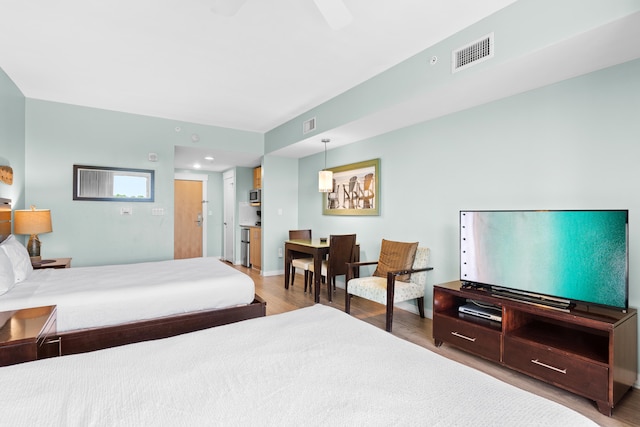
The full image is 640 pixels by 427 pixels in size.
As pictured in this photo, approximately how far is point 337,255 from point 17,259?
3129 millimetres

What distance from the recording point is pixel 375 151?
14.3ft

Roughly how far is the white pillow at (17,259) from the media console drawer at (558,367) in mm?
3776

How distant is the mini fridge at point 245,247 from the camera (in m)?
6.64

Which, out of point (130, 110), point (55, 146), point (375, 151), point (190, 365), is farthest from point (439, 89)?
point (55, 146)

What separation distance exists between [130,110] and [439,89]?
13.1ft

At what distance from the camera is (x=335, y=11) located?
180 cm

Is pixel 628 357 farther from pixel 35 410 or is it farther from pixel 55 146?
pixel 55 146

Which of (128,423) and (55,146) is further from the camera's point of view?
(55,146)

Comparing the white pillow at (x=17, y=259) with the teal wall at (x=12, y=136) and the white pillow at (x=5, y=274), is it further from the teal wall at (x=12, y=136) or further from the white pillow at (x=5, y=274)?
the teal wall at (x=12, y=136)

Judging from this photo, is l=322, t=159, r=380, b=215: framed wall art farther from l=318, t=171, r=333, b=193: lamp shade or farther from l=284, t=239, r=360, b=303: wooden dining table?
l=284, t=239, r=360, b=303: wooden dining table

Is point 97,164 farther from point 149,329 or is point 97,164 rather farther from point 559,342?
point 559,342

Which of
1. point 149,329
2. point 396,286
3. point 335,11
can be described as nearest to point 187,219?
point 149,329

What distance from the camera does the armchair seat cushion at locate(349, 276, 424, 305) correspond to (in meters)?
3.24

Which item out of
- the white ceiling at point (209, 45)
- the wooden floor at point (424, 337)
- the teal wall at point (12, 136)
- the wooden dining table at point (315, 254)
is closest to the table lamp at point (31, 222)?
the teal wall at point (12, 136)
